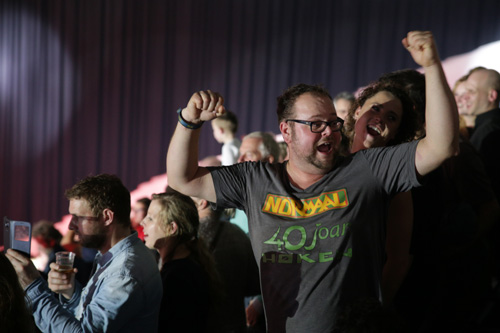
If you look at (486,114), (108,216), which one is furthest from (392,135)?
(486,114)

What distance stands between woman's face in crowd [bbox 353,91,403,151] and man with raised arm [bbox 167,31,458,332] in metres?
0.27

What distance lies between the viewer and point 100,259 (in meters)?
2.30

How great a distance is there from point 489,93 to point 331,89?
10.5 feet

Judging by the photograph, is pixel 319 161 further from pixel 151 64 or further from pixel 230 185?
pixel 151 64

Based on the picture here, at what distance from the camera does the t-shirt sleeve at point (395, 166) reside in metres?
1.65

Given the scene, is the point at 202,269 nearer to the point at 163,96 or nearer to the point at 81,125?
the point at 163,96

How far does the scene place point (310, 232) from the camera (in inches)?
66.4

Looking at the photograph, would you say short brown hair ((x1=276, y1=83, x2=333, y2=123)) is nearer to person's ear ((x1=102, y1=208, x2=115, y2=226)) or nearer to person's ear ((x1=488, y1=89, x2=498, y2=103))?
person's ear ((x1=102, y1=208, x2=115, y2=226))

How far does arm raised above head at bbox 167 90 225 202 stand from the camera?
1.73 meters

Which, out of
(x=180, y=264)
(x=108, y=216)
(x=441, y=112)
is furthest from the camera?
(x=180, y=264)

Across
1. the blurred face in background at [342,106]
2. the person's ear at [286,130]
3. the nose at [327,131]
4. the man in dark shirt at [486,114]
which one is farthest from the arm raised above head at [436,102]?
the blurred face in background at [342,106]

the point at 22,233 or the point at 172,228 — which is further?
the point at 172,228

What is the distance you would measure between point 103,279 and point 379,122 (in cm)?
121

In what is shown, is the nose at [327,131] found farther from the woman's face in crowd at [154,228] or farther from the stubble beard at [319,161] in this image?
the woman's face in crowd at [154,228]
